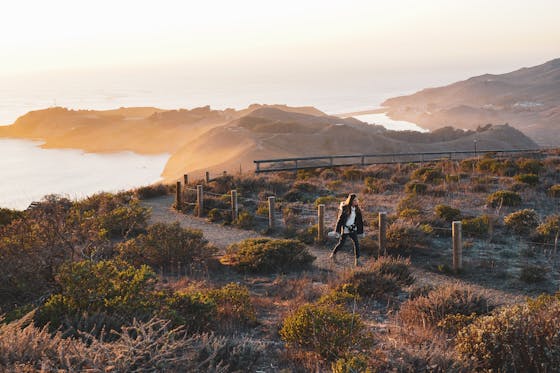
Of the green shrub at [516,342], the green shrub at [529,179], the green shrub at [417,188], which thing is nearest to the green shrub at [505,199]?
the green shrub at [417,188]

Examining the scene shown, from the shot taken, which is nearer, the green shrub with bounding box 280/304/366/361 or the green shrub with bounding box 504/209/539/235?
the green shrub with bounding box 280/304/366/361

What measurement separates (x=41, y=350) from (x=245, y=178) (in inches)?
804

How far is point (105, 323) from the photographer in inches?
247

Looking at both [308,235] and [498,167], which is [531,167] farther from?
[308,235]

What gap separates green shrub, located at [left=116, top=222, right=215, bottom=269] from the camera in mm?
12765

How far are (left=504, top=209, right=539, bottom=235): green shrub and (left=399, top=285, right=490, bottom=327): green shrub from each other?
7571 mm

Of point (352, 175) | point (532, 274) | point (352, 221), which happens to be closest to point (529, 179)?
point (352, 175)

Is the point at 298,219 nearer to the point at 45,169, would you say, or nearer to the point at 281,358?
the point at 281,358

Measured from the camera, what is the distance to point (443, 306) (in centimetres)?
806

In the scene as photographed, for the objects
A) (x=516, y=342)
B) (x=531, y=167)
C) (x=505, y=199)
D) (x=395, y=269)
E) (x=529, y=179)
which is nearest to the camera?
(x=516, y=342)

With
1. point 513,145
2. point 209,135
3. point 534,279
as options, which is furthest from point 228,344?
point 209,135

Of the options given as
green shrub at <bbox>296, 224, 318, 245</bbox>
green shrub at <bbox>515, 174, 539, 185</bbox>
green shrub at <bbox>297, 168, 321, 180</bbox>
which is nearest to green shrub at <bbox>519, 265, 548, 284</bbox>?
green shrub at <bbox>296, 224, 318, 245</bbox>

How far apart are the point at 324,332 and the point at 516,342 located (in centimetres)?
225

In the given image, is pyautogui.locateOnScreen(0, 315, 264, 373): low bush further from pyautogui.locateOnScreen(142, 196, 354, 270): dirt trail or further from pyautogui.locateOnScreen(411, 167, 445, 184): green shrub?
pyautogui.locateOnScreen(411, 167, 445, 184): green shrub
